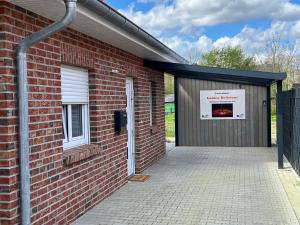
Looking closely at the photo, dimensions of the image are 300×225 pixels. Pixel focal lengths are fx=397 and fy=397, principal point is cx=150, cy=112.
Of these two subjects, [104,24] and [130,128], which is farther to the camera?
[130,128]

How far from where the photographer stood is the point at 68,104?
20.4 feet

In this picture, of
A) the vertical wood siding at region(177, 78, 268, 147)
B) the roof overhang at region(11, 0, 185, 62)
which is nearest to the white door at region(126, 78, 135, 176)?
the roof overhang at region(11, 0, 185, 62)

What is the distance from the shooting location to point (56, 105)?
213 inches

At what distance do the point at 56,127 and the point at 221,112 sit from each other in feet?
32.9

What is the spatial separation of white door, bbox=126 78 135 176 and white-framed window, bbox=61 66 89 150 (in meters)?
2.45

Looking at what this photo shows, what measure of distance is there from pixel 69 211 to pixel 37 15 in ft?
9.02

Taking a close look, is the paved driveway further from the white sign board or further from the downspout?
the white sign board

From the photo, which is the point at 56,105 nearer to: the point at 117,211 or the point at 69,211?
the point at 69,211

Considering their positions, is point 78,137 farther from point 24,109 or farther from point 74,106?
point 24,109

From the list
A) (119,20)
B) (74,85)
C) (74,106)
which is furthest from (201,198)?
(119,20)

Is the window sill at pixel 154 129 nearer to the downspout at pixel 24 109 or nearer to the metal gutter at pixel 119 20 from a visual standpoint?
the metal gutter at pixel 119 20

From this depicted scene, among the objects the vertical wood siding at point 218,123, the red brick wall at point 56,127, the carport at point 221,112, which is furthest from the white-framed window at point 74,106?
the vertical wood siding at point 218,123

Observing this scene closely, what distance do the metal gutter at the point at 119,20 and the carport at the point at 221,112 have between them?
6.19 m

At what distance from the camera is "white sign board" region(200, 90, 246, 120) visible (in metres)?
14.4
